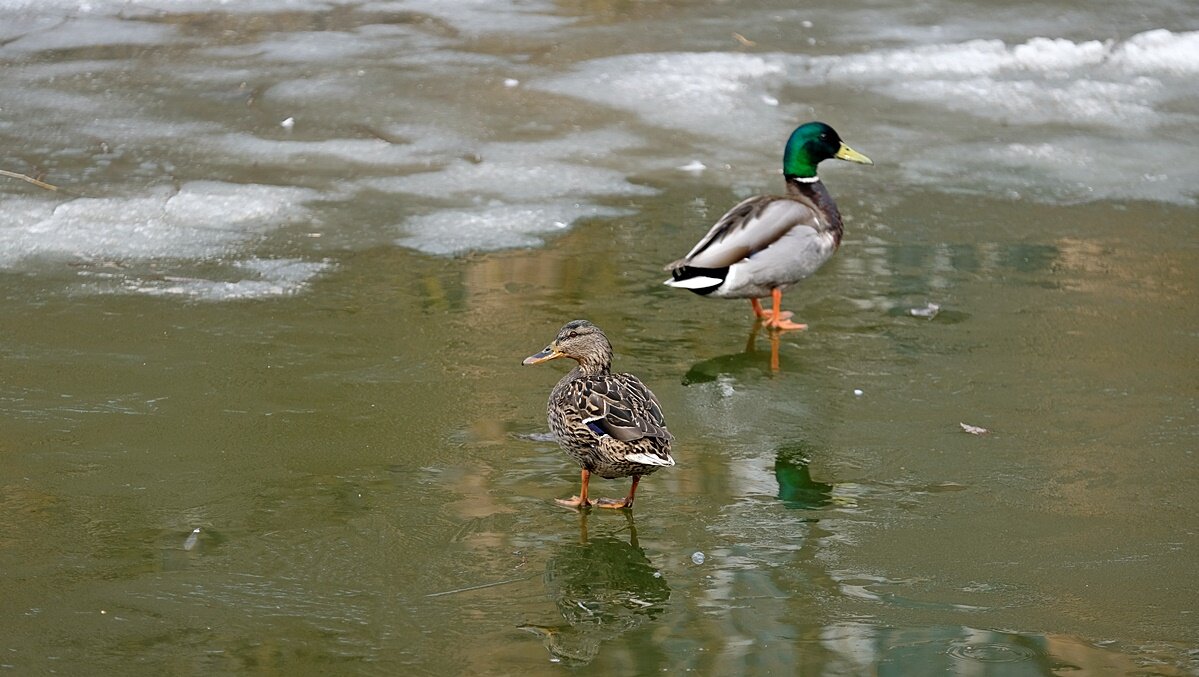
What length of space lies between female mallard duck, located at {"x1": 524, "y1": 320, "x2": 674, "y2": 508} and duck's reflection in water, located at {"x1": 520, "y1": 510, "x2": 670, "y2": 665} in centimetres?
18

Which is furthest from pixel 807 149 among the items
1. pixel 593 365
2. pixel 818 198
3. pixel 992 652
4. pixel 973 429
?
pixel 992 652

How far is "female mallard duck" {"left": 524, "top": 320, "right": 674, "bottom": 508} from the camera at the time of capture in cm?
422

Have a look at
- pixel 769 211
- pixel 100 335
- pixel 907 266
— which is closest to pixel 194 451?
pixel 100 335

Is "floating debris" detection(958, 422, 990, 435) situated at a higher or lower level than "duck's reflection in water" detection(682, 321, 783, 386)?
Answer: higher

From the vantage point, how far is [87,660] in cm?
347

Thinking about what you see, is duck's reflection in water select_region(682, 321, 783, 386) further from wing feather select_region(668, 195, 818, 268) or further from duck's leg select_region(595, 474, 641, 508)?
duck's leg select_region(595, 474, 641, 508)

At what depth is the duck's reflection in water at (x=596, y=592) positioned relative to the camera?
3.59 metres

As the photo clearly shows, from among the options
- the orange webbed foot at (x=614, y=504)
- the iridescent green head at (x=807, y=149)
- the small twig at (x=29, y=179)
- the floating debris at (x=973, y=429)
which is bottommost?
the orange webbed foot at (x=614, y=504)

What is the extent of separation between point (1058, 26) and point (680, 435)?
737 cm

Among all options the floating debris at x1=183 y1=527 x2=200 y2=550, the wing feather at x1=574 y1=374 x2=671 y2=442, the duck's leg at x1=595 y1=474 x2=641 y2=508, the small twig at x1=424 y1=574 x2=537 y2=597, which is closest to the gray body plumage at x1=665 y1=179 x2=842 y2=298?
the wing feather at x1=574 y1=374 x2=671 y2=442

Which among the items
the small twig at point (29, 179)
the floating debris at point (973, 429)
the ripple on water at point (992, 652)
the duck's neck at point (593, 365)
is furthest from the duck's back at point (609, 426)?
the small twig at point (29, 179)

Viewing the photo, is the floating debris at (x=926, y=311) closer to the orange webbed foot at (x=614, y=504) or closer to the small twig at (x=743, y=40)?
the orange webbed foot at (x=614, y=504)

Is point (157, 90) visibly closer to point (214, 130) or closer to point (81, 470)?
point (214, 130)

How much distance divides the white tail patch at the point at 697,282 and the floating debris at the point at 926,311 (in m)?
0.81
